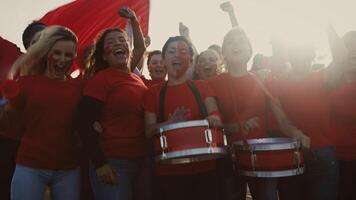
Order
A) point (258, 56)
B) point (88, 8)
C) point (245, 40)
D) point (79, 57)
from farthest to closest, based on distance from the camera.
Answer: point (258, 56), point (88, 8), point (79, 57), point (245, 40)

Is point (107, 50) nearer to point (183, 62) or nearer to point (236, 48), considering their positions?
point (183, 62)

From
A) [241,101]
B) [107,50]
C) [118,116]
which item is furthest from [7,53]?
[241,101]

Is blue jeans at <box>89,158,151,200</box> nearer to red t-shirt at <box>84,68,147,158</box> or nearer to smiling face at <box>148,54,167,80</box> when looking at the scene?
red t-shirt at <box>84,68,147,158</box>

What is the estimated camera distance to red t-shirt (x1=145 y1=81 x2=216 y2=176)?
11.4 feet

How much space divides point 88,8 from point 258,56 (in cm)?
350

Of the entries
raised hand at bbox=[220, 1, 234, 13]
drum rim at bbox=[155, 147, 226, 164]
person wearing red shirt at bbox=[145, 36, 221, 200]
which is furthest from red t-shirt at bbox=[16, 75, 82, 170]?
raised hand at bbox=[220, 1, 234, 13]

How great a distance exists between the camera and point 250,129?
3.71 meters

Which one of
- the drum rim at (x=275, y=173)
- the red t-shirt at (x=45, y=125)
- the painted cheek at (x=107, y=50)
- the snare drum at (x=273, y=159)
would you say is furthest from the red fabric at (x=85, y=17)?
the drum rim at (x=275, y=173)

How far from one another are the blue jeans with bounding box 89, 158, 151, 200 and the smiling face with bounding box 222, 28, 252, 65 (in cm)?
146

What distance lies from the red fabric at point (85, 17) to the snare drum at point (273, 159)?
11.9ft

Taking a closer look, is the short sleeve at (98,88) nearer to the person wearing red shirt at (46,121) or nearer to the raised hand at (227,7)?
the person wearing red shirt at (46,121)

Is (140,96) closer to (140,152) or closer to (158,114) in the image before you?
(158,114)

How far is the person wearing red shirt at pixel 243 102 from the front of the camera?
3.71 metres

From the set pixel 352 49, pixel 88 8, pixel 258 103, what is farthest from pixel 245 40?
pixel 88 8
